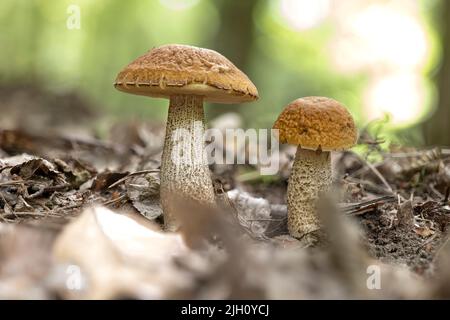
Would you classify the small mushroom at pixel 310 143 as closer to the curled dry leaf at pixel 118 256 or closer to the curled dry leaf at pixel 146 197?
the curled dry leaf at pixel 146 197

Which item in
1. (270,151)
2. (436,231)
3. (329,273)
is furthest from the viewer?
(270,151)

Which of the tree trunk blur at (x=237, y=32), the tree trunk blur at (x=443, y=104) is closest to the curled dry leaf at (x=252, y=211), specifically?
the tree trunk blur at (x=443, y=104)

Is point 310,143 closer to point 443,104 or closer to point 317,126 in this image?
point 317,126

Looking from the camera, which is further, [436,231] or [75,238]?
[436,231]

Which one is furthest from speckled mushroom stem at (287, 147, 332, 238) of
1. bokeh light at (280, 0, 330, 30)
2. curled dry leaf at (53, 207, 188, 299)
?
bokeh light at (280, 0, 330, 30)

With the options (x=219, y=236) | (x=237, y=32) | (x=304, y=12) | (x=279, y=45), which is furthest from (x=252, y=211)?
(x=304, y=12)

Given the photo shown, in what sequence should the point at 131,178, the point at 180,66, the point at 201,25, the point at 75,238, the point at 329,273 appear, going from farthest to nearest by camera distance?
the point at 201,25, the point at 131,178, the point at 180,66, the point at 75,238, the point at 329,273

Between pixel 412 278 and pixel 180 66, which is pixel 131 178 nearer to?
pixel 180 66

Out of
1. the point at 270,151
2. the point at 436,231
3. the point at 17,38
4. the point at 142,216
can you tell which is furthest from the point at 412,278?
the point at 17,38
